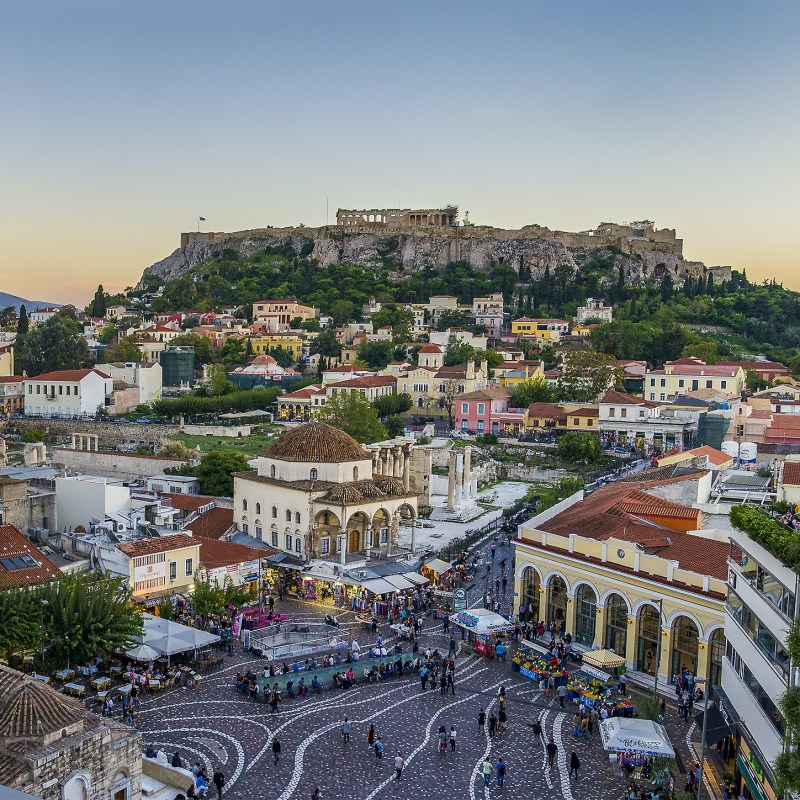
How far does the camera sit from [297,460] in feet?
124

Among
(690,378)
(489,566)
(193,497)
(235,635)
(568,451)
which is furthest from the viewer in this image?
(690,378)

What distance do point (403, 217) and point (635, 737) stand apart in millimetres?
136214

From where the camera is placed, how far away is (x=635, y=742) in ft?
62.7

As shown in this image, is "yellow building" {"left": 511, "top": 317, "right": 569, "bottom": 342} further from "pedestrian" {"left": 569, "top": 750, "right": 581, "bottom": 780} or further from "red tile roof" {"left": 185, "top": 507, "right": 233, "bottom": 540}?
"pedestrian" {"left": 569, "top": 750, "right": 581, "bottom": 780}

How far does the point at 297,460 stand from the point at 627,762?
2108 centimetres

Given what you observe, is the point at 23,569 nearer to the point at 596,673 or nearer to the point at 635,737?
the point at 596,673

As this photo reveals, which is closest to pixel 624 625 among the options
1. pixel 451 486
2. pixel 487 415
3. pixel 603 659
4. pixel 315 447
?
pixel 603 659

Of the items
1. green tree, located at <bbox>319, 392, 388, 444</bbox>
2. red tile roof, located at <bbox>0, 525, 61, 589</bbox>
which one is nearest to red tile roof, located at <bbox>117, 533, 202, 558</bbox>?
red tile roof, located at <bbox>0, 525, 61, 589</bbox>

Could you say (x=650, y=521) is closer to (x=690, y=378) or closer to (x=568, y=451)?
Result: (x=568, y=451)

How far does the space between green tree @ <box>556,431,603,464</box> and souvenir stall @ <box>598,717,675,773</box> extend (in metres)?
41.6

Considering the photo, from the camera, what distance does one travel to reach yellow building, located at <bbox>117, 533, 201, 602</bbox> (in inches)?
1151

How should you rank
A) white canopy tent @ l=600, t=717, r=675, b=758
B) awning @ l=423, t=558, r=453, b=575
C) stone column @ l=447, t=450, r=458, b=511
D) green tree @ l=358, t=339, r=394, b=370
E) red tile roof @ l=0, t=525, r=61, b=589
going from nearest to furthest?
white canopy tent @ l=600, t=717, r=675, b=758 → red tile roof @ l=0, t=525, r=61, b=589 → awning @ l=423, t=558, r=453, b=575 → stone column @ l=447, t=450, r=458, b=511 → green tree @ l=358, t=339, r=394, b=370

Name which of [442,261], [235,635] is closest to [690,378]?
[235,635]

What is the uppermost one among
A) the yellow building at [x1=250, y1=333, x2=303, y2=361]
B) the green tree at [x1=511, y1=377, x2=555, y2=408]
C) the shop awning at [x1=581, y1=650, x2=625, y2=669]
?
the yellow building at [x1=250, y1=333, x2=303, y2=361]
